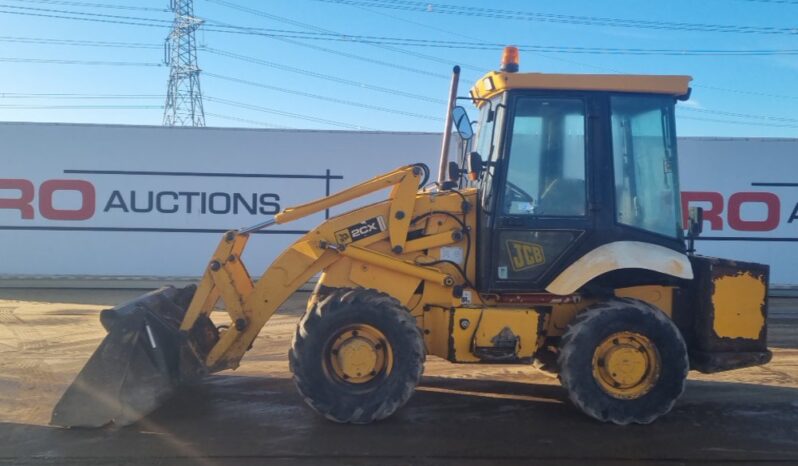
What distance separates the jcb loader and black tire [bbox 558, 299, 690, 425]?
0.01 meters

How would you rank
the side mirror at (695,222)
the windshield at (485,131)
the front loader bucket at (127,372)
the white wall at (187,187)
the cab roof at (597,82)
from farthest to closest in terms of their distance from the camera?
1. the white wall at (187,187)
2. the side mirror at (695,222)
3. the windshield at (485,131)
4. the cab roof at (597,82)
5. the front loader bucket at (127,372)

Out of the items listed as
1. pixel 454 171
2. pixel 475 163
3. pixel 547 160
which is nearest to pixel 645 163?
pixel 547 160

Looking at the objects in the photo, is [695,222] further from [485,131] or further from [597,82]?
[485,131]

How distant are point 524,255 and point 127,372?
3282mm

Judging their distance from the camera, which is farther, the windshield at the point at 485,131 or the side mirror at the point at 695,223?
the side mirror at the point at 695,223

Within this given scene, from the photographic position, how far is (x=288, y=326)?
10.5 meters

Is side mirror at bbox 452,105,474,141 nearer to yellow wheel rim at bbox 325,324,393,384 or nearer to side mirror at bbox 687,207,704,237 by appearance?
yellow wheel rim at bbox 325,324,393,384

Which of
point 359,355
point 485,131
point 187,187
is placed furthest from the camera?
point 187,187

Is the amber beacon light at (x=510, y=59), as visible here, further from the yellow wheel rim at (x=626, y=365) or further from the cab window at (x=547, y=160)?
the yellow wheel rim at (x=626, y=365)

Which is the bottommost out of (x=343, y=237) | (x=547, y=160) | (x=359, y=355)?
(x=359, y=355)

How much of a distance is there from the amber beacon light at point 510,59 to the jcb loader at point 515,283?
0.02 meters

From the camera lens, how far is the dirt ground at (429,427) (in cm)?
480

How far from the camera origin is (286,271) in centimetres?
575

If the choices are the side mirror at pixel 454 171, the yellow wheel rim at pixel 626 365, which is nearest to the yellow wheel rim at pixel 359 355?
the side mirror at pixel 454 171
